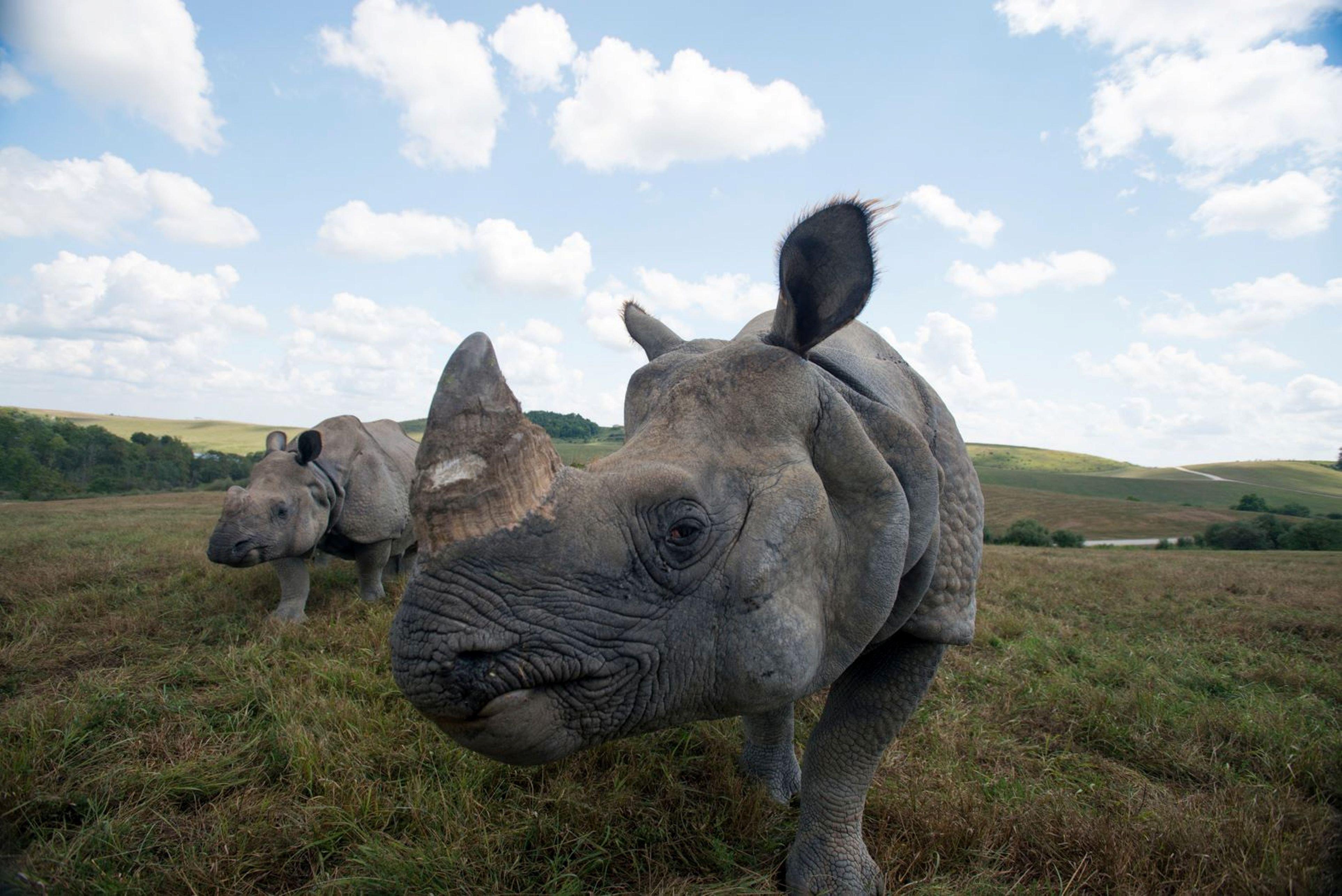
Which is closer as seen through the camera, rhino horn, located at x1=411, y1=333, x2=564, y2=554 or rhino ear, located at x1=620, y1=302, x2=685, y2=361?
rhino horn, located at x1=411, y1=333, x2=564, y2=554

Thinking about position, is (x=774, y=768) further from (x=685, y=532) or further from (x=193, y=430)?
(x=193, y=430)

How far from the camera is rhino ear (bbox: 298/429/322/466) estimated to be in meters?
7.35

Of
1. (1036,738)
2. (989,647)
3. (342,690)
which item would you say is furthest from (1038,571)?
(342,690)

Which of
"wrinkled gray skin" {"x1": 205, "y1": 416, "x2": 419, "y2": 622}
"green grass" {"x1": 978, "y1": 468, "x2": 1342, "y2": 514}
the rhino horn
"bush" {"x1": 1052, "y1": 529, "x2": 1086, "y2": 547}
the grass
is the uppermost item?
the rhino horn

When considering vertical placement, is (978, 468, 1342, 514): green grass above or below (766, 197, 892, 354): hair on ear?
below

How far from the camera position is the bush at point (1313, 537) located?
33594 mm

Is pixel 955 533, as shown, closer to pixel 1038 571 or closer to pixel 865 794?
pixel 865 794

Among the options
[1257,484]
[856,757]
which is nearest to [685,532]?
[856,757]

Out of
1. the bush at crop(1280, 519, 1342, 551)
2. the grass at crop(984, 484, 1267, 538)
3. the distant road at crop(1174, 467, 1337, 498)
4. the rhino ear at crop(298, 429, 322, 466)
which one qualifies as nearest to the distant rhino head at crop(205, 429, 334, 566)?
the rhino ear at crop(298, 429, 322, 466)

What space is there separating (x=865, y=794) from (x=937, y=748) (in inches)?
48.7

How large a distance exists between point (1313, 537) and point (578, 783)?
45208 millimetres

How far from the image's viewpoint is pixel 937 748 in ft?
13.3

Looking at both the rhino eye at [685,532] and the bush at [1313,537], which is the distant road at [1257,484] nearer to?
the bush at [1313,537]

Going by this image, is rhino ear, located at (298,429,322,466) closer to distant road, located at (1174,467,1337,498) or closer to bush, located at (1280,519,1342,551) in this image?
bush, located at (1280,519,1342,551)
